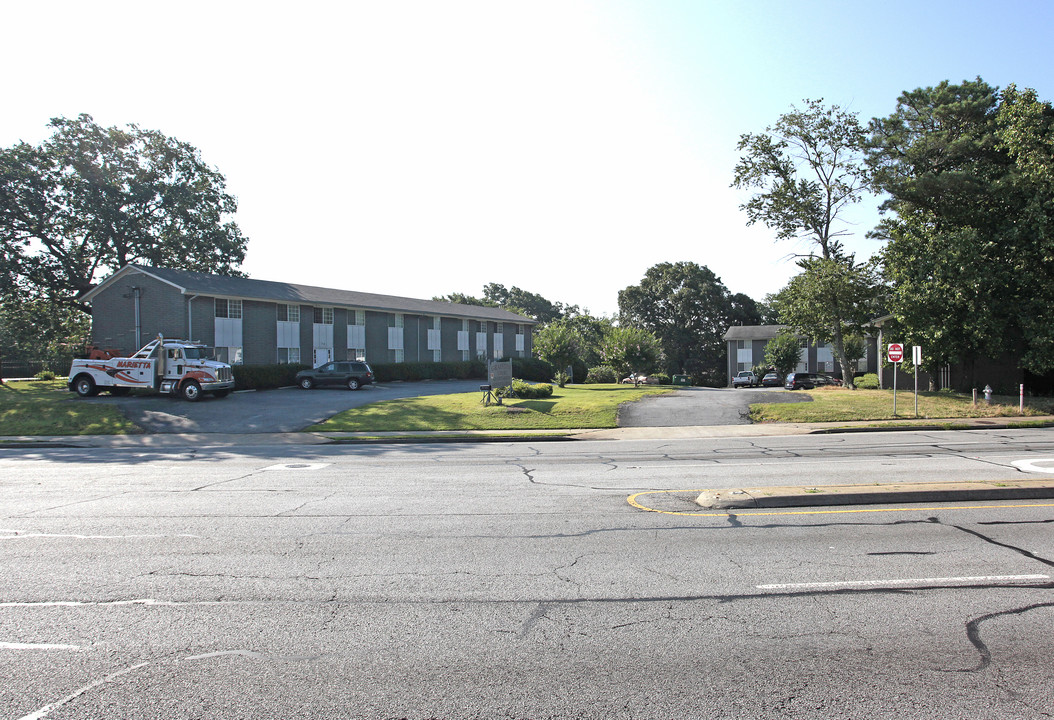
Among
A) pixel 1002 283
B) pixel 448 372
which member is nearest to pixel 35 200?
pixel 448 372

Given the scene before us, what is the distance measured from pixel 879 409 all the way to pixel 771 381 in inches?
1250

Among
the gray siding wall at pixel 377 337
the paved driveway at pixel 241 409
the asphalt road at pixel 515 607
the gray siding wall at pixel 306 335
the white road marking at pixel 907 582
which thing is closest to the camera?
the asphalt road at pixel 515 607

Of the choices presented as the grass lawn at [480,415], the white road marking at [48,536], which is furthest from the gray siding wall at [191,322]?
the white road marking at [48,536]

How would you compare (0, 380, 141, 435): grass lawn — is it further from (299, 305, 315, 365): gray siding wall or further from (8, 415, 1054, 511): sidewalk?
(299, 305, 315, 365): gray siding wall

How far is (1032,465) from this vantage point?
12578 mm

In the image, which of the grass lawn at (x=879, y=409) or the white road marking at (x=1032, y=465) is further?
the grass lawn at (x=879, y=409)

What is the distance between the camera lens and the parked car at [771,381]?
55.7 m

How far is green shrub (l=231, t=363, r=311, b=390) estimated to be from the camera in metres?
34.0

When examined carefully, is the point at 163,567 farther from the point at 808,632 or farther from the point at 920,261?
the point at 920,261

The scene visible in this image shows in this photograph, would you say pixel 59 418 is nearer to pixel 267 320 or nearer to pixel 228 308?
pixel 228 308

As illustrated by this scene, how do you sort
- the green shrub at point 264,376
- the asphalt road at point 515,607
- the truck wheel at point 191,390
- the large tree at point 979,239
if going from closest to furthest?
the asphalt road at point 515,607, the large tree at point 979,239, the truck wheel at point 191,390, the green shrub at point 264,376

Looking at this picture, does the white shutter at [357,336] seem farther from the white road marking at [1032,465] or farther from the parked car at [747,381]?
the white road marking at [1032,465]

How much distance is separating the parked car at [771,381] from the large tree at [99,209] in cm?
4488

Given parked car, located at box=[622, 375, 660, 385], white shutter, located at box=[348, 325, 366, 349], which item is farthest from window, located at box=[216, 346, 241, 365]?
parked car, located at box=[622, 375, 660, 385]
